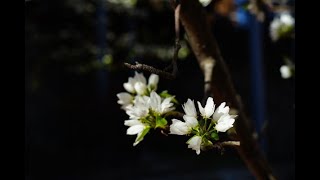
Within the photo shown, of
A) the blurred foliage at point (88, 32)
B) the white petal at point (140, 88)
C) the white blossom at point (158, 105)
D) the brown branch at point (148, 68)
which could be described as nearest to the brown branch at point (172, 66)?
the brown branch at point (148, 68)

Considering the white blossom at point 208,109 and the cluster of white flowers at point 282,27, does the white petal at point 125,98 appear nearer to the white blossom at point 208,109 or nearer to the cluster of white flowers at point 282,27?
the white blossom at point 208,109

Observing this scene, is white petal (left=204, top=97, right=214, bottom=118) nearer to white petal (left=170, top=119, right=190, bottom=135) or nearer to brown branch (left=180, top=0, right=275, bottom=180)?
white petal (left=170, top=119, right=190, bottom=135)

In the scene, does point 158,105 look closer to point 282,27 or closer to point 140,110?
point 140,110

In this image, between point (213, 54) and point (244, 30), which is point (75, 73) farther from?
point (213, 54)

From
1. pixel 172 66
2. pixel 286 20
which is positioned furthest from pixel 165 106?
pixel 286 20

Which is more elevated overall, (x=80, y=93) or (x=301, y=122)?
(x=80, y=93)

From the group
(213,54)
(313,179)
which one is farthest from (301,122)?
(213,54)

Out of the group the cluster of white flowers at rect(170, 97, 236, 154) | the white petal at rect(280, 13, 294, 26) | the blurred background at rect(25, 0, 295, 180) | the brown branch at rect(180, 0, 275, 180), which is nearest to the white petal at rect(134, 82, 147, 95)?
the brown branch at rect(180, 0, 275, 180)

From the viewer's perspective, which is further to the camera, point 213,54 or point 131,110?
point 213,54
